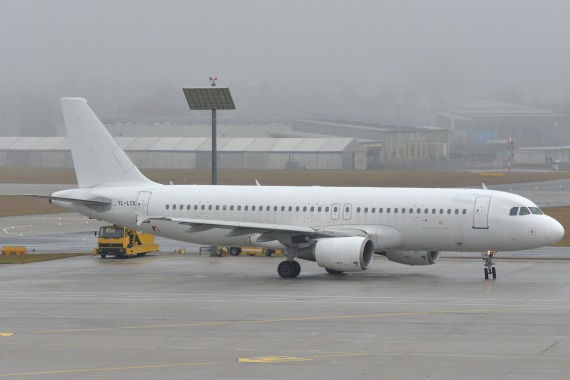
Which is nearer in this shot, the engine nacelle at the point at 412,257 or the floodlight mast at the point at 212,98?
Result: the engine nacelle at the point at 412,257

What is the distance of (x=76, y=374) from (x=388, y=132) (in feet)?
→ 518

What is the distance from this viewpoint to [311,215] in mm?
45938

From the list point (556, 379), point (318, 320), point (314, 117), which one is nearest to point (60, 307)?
point (318, 320)

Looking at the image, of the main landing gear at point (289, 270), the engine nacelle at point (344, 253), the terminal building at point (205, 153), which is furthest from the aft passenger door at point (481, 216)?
the terminal building at point (205, 153)

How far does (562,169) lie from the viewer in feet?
579

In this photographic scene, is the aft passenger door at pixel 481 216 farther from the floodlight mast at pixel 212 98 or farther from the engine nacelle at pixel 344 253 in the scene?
the floodlight mast at pixel 212 98

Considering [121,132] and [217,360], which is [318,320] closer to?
[217,360]

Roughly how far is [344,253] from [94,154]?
48.8 ft

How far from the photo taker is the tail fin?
1968 inches

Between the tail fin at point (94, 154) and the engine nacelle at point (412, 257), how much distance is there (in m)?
12.5

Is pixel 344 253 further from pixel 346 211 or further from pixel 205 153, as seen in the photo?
pixel 205 153

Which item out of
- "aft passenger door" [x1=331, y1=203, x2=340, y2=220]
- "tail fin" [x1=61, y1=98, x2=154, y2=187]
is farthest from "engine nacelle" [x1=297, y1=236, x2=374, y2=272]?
"tail fin" [x1=61, y1=98, x2=154, y2=187]

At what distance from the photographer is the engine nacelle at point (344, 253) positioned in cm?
4200

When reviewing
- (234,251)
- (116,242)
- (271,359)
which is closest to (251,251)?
(234,251)
